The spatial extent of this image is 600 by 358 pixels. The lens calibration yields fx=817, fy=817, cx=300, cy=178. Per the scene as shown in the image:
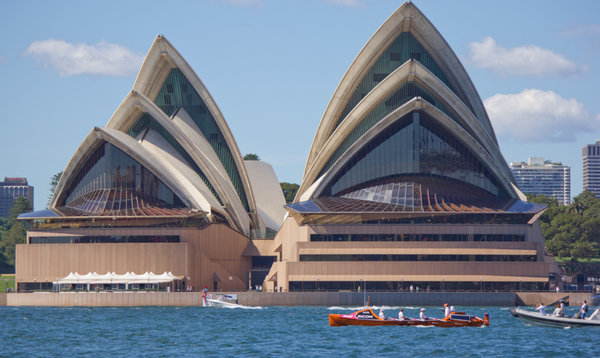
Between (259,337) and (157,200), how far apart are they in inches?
1591

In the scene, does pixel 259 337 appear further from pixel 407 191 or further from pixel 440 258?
pixel 407 191

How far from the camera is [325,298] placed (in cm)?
7781

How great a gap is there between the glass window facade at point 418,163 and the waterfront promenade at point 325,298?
13.8 metres

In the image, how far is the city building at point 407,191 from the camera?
261ft

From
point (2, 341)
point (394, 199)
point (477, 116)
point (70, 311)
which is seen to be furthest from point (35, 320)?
point (477, 116)

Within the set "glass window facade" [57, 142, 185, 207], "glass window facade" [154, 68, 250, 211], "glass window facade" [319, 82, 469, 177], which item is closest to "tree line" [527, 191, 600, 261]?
"glass window facade" [319, 82, 469, 177]

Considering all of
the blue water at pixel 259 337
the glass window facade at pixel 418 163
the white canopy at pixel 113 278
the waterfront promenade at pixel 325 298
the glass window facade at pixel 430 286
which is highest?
the glass window facade at pixel 418 163

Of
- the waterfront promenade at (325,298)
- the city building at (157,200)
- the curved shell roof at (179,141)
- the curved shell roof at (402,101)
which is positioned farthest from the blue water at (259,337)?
the curved shell roof at (179,141)

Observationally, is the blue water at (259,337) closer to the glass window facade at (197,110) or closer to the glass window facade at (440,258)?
the glass window facade at (440,258)

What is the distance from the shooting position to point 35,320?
6419 centimetres

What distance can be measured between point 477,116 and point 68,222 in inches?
1805

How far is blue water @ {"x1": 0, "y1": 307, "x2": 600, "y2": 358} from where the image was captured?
152ft

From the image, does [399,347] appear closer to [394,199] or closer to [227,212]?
[394,199]

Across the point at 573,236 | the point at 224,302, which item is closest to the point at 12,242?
the point at 224,302
